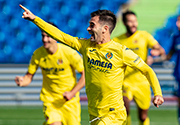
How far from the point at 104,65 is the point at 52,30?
76cm

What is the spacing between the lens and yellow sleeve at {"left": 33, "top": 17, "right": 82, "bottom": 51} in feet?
13.5

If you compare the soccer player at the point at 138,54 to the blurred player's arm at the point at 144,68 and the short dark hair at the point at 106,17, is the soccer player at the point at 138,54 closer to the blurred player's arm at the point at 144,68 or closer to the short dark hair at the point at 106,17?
the short dark hair at the point at 106,17

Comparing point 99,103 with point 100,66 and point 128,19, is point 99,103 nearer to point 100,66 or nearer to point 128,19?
point 100,66

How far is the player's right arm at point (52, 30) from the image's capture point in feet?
13.1

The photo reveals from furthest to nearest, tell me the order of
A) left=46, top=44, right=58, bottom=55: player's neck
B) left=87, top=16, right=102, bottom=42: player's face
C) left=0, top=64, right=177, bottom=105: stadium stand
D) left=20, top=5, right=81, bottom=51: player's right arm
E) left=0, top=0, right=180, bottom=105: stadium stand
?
left=0, top=0, right=180, bottom=105: stadium stand, left=0, top=64, right=177, bottom=105: stadium stand, left=46, top=44, right=58, bottom=55: player's neck, left=87, top=16, right=102, bottom=42: player's face, left=20, top=5, right=81, bottom=51: player's right arm

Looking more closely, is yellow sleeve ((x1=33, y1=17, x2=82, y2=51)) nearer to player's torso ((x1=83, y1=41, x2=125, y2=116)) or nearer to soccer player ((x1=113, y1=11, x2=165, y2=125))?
player's torso ((x1=83, y1=41, x2=125, y2=116))

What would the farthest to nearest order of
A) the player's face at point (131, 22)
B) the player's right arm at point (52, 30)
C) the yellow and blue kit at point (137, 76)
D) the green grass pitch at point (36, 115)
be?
the green grass pitch at point (36, 115) < the yellow and blue kit at point (137, 76) < the player's face at point (131, 22) < the player's right arm at point (52, 30)

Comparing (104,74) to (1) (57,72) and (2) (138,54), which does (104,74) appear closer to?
(1) (57,72)

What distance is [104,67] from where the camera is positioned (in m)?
4.26

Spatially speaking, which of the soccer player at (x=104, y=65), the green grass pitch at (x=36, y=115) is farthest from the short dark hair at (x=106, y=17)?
the green grass pitch at (x=36, y=115)

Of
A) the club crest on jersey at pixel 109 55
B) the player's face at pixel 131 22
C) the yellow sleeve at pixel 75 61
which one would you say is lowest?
the club crest on jersey at pixel 109 55

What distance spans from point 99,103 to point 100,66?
466 mm

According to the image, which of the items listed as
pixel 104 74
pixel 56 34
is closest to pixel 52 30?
pixel 56 34

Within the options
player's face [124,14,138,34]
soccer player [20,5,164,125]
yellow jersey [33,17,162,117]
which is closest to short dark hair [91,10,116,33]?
soccer player [20,5,164,125]
